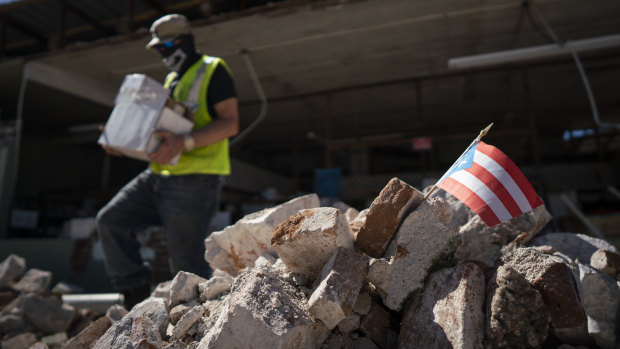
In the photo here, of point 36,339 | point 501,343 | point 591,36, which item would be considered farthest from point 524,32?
point 36,339

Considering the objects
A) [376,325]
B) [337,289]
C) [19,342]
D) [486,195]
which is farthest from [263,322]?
[19,342]

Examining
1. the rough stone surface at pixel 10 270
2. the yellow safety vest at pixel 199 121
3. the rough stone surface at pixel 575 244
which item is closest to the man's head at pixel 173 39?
the yellow safety vest at pixel 199 121

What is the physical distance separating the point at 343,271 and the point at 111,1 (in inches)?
239

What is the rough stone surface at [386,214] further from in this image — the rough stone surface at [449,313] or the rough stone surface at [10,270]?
the rough stone surface at [10,270]

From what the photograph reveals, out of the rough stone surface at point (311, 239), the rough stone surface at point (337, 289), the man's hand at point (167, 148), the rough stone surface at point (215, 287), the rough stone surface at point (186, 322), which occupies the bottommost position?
the rough stone surface at point (186, 322)

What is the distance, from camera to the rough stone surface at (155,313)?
5.70 feet

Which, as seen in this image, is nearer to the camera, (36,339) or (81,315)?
(36,339)

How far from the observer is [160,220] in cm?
272

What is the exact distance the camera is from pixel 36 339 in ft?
8.81

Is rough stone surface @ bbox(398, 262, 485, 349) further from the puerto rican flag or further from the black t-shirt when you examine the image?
the black t-shirt

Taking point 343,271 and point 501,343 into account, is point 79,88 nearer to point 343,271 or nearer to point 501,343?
point 343,271

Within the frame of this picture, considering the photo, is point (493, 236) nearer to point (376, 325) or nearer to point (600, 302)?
point (600, 302)

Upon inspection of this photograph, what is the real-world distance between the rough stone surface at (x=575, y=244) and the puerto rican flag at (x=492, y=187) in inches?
25.5

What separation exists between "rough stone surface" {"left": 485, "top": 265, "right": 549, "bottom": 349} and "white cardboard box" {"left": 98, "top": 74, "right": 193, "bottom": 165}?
1861mm
